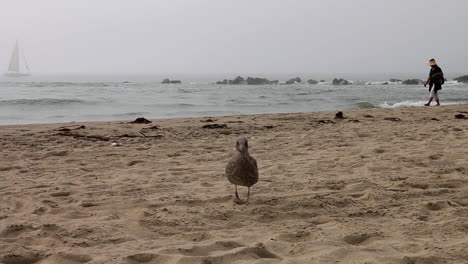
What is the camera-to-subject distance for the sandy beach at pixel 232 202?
2.99 m

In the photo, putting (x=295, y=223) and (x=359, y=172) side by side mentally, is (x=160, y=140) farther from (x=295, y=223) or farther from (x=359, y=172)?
(x=295, y=223)

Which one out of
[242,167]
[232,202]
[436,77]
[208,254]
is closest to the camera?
[208,254]

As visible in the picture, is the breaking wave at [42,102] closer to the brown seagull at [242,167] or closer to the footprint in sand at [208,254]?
the brown seagull at [242,167]

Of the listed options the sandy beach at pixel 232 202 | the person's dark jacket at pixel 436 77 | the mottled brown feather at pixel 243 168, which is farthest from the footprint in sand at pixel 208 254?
the person's dark jacket at pixel 436 77

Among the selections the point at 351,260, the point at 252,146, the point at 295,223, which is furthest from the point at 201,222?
the point at 252,146

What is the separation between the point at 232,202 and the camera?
4.21m

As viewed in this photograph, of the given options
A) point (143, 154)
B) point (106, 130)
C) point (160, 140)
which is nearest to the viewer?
point (143, 154)

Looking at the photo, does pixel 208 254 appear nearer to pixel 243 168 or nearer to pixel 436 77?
pixel 243 168

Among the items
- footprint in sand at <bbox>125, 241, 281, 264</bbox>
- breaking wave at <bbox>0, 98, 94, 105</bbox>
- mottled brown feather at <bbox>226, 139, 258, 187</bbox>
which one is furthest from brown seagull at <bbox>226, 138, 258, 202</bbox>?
breaking wave at <bbox>0, 98, 94, 105</bbox>

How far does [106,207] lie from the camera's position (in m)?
4.08

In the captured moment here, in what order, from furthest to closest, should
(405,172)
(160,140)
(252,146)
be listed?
(160,140)
(252,146)
(405,172)

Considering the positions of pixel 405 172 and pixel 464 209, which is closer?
pixel 464 209

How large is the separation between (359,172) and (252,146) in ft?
8.54

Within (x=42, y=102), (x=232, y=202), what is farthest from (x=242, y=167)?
(x=42, y=102)
